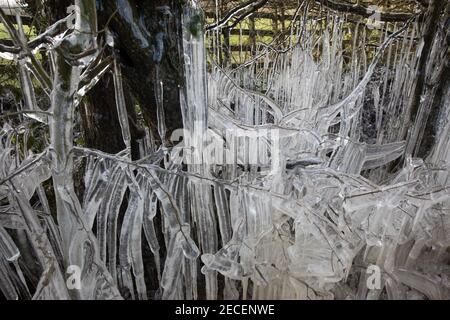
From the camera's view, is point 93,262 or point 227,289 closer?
point 93,262

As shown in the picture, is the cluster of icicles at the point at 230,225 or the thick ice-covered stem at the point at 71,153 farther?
the cluster of icicles at the point at 230,225

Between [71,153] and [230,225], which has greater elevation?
[71,153]

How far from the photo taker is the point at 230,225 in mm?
1281

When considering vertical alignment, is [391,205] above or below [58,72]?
below

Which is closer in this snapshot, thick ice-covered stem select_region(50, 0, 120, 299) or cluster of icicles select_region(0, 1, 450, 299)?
thick ice-covered stem select_region(50, 0, 120, 299)

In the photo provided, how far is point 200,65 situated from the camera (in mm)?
1246

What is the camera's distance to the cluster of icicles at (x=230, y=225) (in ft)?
3.71

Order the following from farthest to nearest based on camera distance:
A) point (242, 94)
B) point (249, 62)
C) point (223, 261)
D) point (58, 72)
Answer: point (249, 62)
point (242, 94)
point (223, 261)
point (58, 72)

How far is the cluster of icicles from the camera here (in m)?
1.13

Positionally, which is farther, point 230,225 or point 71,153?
point 230,225

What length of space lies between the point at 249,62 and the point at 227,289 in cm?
160

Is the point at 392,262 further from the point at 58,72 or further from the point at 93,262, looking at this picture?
the point at 58,72

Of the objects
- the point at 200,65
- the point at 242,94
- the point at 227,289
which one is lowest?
the point at 227,289

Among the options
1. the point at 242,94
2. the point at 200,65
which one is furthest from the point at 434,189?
the point at 242,94
